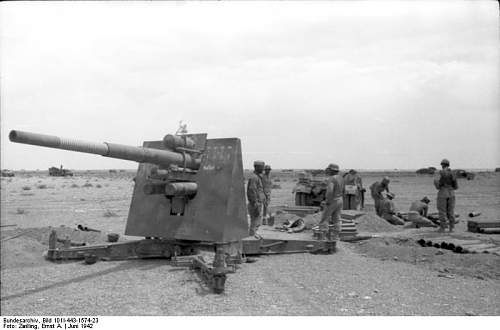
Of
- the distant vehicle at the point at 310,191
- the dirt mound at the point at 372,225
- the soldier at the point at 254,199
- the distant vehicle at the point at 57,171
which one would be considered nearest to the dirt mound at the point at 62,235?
the soldier at the point at 254,199

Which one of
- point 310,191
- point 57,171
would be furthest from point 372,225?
point 57,171

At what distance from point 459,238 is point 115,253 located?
764cm

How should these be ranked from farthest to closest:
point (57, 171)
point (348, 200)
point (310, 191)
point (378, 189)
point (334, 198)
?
point (57, 171)
point (310, 191)
point (348, 200)
point (378, 189)
point (334, 198)

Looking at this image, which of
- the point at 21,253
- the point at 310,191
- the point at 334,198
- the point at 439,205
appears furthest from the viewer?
the point at 310,191

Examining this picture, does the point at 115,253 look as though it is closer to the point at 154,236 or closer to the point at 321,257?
the point at 154,236

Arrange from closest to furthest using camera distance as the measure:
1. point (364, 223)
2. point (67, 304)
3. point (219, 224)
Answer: point (67, 304) < point (219, 224) < point (364, 223)

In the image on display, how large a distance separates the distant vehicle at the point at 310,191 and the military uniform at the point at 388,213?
2428 mm

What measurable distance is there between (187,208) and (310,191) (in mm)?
9930

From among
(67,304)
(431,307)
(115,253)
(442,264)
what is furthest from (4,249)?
(442,264)

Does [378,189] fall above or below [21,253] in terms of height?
above

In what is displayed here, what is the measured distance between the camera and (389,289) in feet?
19.6

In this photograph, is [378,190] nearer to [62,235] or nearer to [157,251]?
[157,251]

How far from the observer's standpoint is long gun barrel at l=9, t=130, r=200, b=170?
4477mm

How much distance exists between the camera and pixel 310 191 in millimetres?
16609
